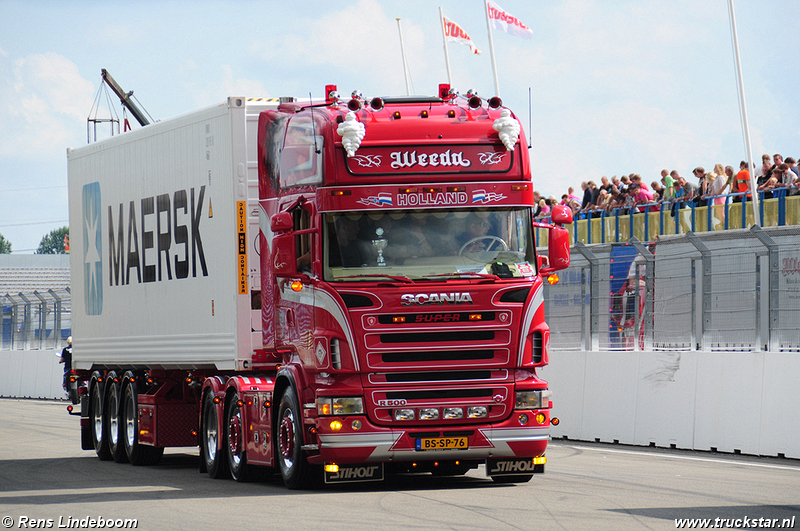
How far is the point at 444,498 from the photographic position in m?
12.1

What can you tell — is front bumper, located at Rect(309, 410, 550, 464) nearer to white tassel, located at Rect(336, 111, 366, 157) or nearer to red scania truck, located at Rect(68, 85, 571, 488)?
red scania truck, located at Rect(68, 85, 571, 488)

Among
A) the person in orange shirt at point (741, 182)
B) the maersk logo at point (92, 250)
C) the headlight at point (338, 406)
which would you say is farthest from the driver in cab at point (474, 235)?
the person in orange shirt at point (741, 182)

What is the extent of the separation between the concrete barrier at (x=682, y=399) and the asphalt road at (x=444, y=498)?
310 millimetres

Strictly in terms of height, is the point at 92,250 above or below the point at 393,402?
above

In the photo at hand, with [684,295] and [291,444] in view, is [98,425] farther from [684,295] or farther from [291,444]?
[684,295]

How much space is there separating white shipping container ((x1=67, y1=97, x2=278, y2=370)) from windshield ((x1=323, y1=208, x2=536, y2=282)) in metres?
2.14

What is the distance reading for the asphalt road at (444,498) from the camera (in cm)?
1037

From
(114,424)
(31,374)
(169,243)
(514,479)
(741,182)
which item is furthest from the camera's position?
(31,374)

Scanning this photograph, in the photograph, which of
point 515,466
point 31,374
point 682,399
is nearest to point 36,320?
point 31,374

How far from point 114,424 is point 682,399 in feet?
25.0

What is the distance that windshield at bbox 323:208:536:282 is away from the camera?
12.4 meters

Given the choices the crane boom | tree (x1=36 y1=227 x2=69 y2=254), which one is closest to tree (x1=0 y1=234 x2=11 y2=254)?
tree (x1=36 y1=227 x2=69 y2=254)

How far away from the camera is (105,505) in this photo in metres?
12.0

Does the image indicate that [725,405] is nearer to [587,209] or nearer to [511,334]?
[511,334]
